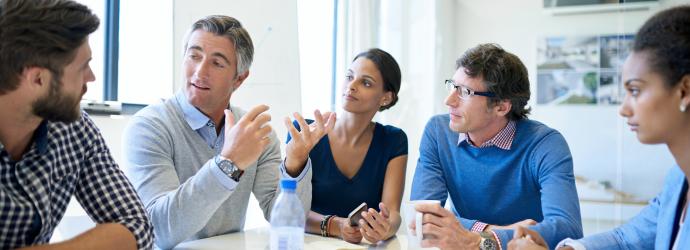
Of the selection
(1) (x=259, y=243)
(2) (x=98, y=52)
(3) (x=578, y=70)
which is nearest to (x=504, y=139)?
(1) (x=259, y=243)

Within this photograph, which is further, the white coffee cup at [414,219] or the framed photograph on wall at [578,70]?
the framed photograph on wall at [578,70]

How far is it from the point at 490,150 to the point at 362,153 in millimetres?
530

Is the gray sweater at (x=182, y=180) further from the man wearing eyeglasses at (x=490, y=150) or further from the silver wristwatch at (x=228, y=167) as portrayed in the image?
the man wearing eyeglasses at (x=490, y=150)

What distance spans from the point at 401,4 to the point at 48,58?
13.5 feet

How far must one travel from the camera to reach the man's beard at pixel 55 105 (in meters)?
1.33

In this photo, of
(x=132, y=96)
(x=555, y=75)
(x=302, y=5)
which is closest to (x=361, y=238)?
(x=132, y=96)

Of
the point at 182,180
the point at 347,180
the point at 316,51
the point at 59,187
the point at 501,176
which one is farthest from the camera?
the point at 316,51

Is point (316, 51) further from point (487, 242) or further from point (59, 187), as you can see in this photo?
point (59, 187)

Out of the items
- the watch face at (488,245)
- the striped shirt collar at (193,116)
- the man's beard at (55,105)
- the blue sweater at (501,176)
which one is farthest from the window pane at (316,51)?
the man's beard at (55,105)

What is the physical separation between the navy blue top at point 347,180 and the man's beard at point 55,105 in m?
1.30

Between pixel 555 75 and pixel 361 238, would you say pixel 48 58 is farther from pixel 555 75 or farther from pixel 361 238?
pixel 555 75

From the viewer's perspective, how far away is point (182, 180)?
2.11 metres

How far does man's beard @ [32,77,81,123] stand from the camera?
133 cm

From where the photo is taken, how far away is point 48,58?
1.33 m
